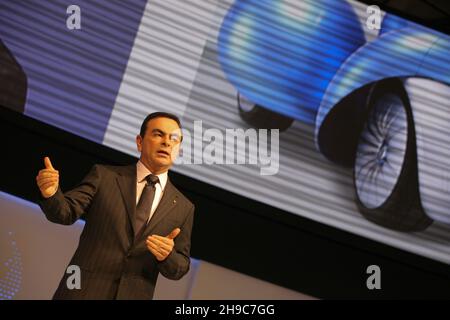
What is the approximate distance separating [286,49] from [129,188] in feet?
8.16

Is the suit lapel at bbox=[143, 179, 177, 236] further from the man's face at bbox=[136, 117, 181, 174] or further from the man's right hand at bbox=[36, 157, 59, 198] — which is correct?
the man's right hand at bbox=[36, 157, 59, 198]

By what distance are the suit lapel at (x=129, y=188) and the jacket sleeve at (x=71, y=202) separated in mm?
86

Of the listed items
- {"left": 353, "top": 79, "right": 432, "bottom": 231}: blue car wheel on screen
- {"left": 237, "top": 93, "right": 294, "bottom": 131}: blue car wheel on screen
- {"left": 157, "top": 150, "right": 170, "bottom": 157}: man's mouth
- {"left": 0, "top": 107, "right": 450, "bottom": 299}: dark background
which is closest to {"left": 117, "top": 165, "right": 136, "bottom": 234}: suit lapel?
{"left": 157, "top": 150, "right": 170, "bottom": 157}: man's mouth

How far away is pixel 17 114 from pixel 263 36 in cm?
177

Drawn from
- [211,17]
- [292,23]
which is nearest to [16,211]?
[211,17]

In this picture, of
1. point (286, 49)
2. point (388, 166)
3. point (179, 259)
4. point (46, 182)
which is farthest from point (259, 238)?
point (46, 182)

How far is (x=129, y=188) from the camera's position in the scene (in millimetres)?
2109

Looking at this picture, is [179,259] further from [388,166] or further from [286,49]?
[388,166]

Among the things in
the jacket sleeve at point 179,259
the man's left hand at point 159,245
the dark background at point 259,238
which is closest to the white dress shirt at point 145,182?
the jacket sleeve at point 179,259

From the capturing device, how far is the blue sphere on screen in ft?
13.9

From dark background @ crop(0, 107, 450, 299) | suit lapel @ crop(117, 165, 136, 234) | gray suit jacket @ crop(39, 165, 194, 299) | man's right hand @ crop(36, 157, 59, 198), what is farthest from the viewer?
dark background @ crop(0, 107, 450, 299)

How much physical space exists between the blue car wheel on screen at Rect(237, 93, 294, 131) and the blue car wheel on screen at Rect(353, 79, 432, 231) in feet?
1.96

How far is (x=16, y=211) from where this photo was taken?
373cm

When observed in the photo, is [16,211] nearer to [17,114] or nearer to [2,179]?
[2,179]
